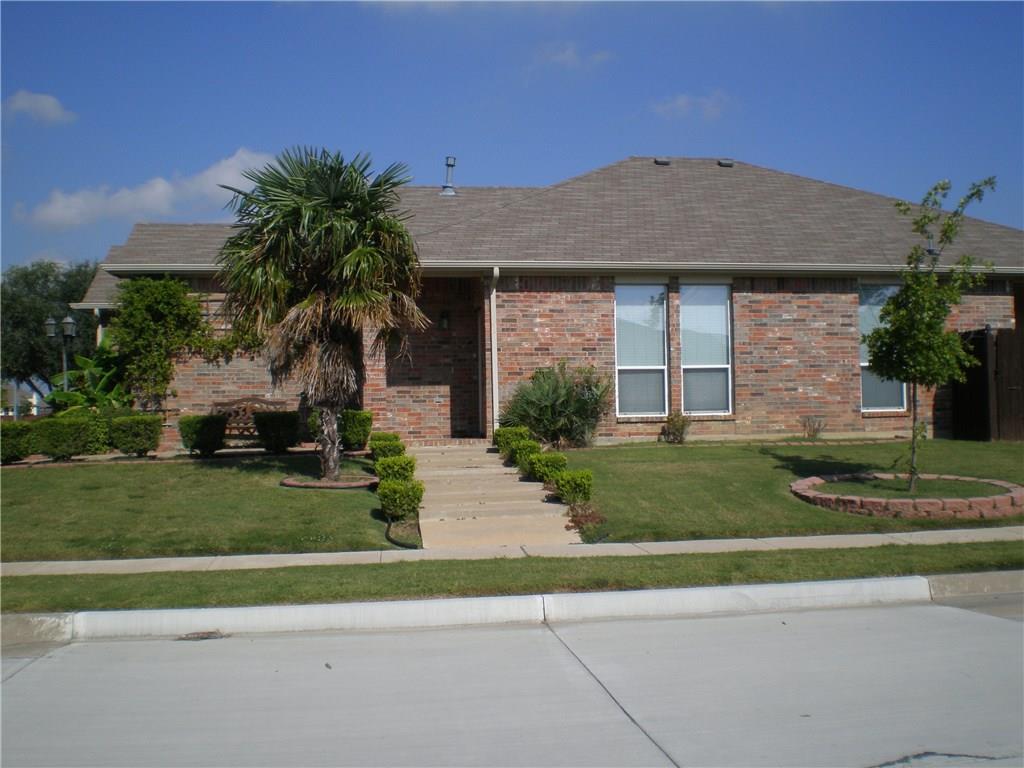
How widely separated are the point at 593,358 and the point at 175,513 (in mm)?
8294

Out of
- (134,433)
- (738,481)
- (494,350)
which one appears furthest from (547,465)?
(134,433)

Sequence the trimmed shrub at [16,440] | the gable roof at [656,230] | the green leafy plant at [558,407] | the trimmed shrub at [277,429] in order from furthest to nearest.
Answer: the gable roof at [656,230]
the trimmed shrub at [277,429]
the green leafy plant at [558,407]
the trimmed shrub at [16,440]

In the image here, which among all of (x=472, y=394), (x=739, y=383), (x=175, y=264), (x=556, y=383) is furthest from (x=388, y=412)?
(x=739, y=383)

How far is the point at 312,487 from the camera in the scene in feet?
43.9

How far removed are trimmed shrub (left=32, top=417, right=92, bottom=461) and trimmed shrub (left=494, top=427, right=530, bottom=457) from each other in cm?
733

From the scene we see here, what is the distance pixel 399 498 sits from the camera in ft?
38.4

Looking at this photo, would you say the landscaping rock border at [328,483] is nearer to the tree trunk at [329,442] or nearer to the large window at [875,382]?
the tree trunk at [329,442]

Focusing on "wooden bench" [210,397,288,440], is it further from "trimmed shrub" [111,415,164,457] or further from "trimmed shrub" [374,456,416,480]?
"trimmed shrub" [374,456,416,480]

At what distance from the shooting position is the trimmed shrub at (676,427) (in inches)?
676

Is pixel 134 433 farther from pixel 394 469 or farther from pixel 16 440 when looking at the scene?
pixel 394 469

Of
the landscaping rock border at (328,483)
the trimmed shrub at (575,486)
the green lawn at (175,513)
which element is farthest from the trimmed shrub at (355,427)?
the trimmed shrub at (575,486)

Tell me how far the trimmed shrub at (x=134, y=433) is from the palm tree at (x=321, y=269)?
3762 millimetres

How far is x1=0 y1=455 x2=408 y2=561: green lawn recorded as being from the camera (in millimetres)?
10859

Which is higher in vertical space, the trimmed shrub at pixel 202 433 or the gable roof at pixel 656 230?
the gable roof at pixel 656 230
